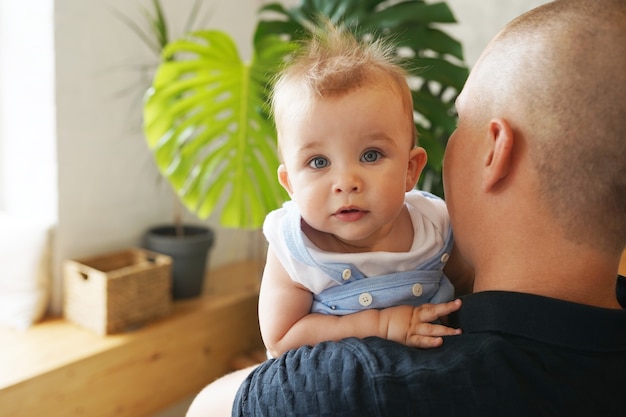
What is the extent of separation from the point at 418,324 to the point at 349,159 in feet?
0.81

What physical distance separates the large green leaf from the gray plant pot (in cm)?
31

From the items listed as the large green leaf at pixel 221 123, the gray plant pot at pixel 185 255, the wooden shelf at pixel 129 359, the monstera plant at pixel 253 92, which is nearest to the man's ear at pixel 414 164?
the monstera plant at pixel 253 92

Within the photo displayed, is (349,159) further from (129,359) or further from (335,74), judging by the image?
(129,359)

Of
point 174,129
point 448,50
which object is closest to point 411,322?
point 448,50

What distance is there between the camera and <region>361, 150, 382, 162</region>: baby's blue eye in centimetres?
89

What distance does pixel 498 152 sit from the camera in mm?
803

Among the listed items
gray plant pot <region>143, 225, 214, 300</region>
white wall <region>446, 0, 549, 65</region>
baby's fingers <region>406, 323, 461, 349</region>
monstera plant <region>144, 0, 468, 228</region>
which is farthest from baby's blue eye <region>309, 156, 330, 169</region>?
white wall <region>446, 0, 549, 65</region>

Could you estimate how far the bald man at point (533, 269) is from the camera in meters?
0.73

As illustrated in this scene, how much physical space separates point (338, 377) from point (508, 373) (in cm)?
20

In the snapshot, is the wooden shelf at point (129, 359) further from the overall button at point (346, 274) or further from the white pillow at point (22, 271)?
the overall button at point (346, 274)

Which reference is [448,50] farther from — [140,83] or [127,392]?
[127,392]

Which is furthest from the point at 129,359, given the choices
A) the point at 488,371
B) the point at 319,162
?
the point at 488,371

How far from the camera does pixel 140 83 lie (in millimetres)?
2236

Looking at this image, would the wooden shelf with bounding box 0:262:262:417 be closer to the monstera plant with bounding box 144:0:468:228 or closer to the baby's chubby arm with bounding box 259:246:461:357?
the monstera plant with bounding box 144:0:468:228
